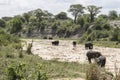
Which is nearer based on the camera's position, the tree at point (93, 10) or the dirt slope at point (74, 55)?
the dirt slope at point (74, 55)

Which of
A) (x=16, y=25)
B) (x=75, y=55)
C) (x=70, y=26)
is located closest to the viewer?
(x=75, y=55)

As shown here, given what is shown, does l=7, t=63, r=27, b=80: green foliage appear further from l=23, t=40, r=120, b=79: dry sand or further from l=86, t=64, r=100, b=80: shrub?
l=23, t=40, r=120, b=79: dry sand

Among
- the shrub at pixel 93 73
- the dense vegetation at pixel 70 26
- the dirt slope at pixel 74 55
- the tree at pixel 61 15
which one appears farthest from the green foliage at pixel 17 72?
the tree at pixel 61 15

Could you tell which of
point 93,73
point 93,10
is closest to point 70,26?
point 93,10

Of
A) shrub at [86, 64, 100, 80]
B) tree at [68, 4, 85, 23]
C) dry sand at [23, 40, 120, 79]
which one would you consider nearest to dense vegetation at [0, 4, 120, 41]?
tree at [68, 4, 85, 23]

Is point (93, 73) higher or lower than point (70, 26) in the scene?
higher

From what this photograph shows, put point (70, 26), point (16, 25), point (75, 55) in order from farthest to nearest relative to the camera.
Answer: point (16, 25) → point (70, 26) → point (75, 55)

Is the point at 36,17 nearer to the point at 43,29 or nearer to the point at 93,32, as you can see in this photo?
the point at 43,29

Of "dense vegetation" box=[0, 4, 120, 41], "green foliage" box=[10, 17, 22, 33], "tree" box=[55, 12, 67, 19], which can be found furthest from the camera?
"tree" box=[55, 12, 67, 19]

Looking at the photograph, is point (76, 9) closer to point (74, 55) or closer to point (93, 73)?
point (74, 55)

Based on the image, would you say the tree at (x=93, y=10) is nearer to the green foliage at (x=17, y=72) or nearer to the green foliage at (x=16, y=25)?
the green foliage at (x=16, y=25)

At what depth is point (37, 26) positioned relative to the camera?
9700 cm

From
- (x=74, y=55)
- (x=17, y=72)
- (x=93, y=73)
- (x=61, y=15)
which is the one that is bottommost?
(x=61, y=15)

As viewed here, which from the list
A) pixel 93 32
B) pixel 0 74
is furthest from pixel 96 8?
pixel 0 74
